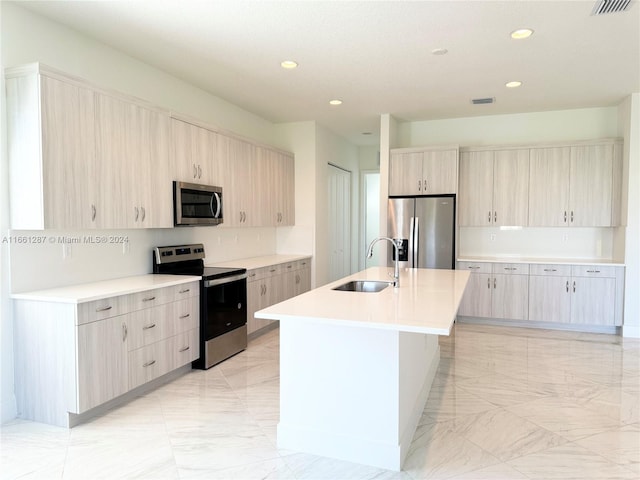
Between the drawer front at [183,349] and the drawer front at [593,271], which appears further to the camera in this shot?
the drawer front at [593,271]

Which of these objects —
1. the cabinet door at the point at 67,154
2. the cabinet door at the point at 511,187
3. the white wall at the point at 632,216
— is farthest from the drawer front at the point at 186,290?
the white wall at the point at 632,216

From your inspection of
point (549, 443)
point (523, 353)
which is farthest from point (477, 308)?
point (549, 443)

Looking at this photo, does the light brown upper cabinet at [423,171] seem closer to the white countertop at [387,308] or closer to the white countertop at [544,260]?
the white countertop at [544,260]

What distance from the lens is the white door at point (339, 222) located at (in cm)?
715

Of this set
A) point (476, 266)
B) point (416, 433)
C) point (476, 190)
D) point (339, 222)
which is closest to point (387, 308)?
point (416, 433)

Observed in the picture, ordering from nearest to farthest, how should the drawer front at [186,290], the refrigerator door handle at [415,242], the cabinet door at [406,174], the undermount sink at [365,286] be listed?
the undermount sink at [365,286], the drawer front at [186,290], the refrigerator door handle at [415,242], the cabinet door at [406,174]

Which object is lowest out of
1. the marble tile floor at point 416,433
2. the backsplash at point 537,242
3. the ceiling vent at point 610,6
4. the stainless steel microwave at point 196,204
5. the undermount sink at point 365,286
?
the marble tile floor at point 416,433

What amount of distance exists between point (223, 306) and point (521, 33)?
3.40 metres

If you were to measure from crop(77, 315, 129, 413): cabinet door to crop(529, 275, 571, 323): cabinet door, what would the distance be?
4661 mm

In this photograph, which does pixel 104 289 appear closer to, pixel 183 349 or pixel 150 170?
pixel 183 349

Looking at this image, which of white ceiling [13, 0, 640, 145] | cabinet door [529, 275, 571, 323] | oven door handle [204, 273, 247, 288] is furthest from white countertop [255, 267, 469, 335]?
cabinet door [529, 275, 571, 323]

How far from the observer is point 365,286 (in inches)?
136

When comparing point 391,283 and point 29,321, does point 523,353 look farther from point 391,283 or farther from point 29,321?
point 29,321

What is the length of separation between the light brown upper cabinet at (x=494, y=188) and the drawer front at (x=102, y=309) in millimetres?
4404
